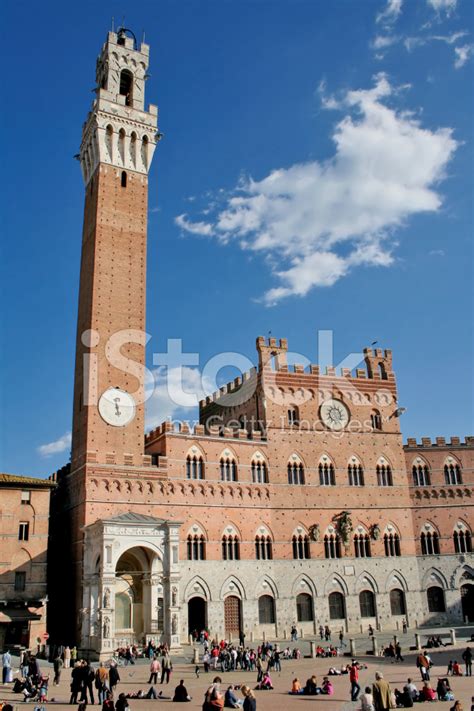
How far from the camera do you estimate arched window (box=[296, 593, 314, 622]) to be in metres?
40.3

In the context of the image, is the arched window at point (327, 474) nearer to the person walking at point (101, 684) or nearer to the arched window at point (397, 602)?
the arched window at point (397, 602)

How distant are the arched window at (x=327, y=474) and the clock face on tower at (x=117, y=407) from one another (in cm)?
1354

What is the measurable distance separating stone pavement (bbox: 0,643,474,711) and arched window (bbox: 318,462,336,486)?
12.7m

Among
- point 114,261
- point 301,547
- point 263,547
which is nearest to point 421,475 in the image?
point 301,547

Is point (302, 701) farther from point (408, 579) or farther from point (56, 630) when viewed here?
point (408, 579)

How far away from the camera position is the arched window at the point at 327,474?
144 feet

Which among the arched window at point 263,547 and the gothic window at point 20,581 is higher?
the arched window at point 263,547

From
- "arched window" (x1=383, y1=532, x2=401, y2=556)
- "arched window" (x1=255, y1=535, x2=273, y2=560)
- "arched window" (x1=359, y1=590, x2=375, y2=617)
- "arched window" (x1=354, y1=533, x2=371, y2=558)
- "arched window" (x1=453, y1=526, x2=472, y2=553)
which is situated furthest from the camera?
"arched window" (x1=453, y1=526, x2=472, y2=553)

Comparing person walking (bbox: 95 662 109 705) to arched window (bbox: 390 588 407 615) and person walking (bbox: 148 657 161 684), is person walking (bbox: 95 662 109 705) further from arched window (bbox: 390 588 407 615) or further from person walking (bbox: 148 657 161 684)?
arched window (bbox: 390 588 407 615)

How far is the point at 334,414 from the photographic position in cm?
4566

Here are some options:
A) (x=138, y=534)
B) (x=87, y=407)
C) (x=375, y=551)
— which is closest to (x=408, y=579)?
(x=375, y=551)

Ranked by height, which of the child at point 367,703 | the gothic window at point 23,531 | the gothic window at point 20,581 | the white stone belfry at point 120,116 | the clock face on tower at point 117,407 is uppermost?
the white stone belfry at point 120,116

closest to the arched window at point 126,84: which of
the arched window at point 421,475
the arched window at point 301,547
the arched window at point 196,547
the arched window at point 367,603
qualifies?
the arched window at point 196,547

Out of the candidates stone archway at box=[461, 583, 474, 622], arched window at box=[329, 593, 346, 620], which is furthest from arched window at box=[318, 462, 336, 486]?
stone archway at box=[461, 583, 474, 622]
